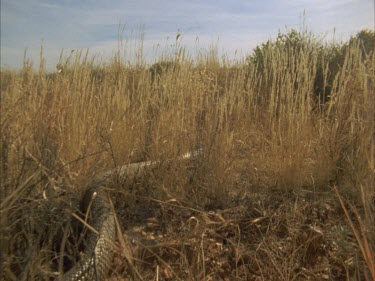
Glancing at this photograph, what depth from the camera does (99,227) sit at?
2449 mm

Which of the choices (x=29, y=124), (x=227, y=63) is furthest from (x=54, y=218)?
(x=227, y=63)

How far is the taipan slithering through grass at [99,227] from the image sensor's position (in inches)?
76.9

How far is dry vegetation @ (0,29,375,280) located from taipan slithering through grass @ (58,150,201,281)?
A: 89 mm

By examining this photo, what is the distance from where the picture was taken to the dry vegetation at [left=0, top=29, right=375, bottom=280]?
2.19m

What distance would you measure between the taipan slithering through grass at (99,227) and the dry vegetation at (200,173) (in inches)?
3.5

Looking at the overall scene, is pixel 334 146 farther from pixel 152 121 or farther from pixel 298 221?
pixel 152 121

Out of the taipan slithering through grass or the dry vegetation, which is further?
the dry vegetation

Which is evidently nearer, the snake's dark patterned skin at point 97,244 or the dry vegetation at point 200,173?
the snake's dark patterned skin at point 97,244

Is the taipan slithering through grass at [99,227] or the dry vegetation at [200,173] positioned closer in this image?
the taipan slithering through grass at [99,227]

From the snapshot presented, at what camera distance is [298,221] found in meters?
2.65

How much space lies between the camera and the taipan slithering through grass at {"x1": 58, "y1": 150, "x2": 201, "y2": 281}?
1953 mm

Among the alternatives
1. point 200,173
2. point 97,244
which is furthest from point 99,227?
point 200,173

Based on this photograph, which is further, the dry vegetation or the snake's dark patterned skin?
the dry vegetation

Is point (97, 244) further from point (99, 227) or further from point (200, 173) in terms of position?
point (200, 173)
